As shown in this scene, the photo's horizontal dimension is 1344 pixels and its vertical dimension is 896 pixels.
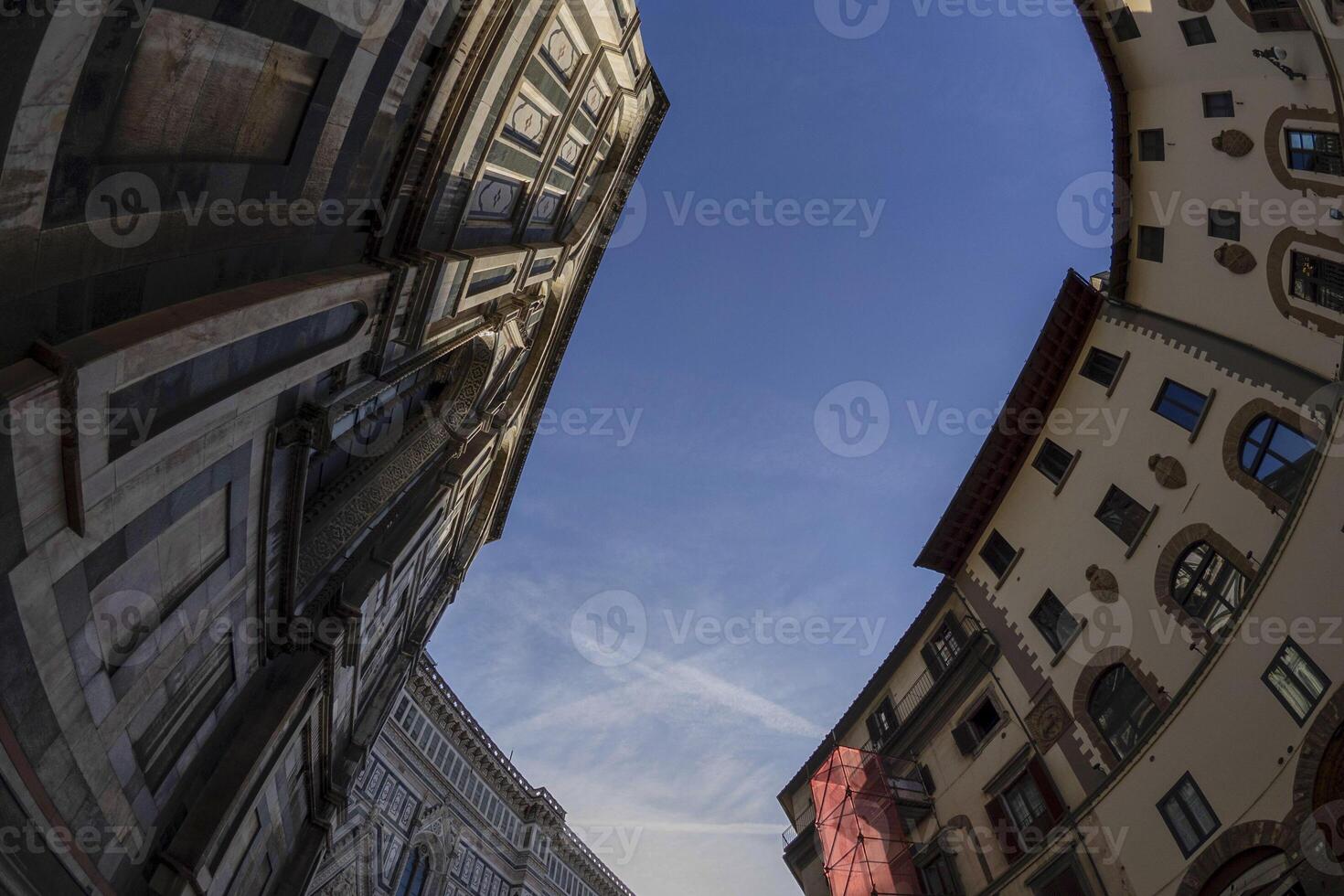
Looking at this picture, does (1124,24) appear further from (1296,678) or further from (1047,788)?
(1047,788)

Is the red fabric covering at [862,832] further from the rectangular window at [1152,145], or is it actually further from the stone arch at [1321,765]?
the rectangular window at [1152,145]

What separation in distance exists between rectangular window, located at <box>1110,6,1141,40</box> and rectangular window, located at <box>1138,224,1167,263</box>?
7.97m

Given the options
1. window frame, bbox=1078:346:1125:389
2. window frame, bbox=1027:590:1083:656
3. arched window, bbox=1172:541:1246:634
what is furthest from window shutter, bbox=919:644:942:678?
window frame, bbox=1078:346:1125:389

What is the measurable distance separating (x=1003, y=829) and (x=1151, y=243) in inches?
802

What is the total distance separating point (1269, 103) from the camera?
1970cm

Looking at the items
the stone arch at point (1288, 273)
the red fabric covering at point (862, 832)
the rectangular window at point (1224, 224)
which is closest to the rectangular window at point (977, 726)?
the red fabric covering at point (862, 832)

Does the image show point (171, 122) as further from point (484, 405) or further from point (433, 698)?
point (433, 698)

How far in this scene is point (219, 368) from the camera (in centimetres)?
1041

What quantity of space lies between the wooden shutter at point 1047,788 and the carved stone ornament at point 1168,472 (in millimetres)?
8870

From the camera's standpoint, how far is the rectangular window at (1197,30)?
2220cm

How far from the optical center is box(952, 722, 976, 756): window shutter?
73.9ft

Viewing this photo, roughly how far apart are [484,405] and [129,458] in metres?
19.8

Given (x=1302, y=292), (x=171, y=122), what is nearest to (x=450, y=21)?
(x=171, y=122)

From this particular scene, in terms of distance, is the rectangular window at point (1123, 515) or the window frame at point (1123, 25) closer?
the rectangular window at point (1123, 515)
